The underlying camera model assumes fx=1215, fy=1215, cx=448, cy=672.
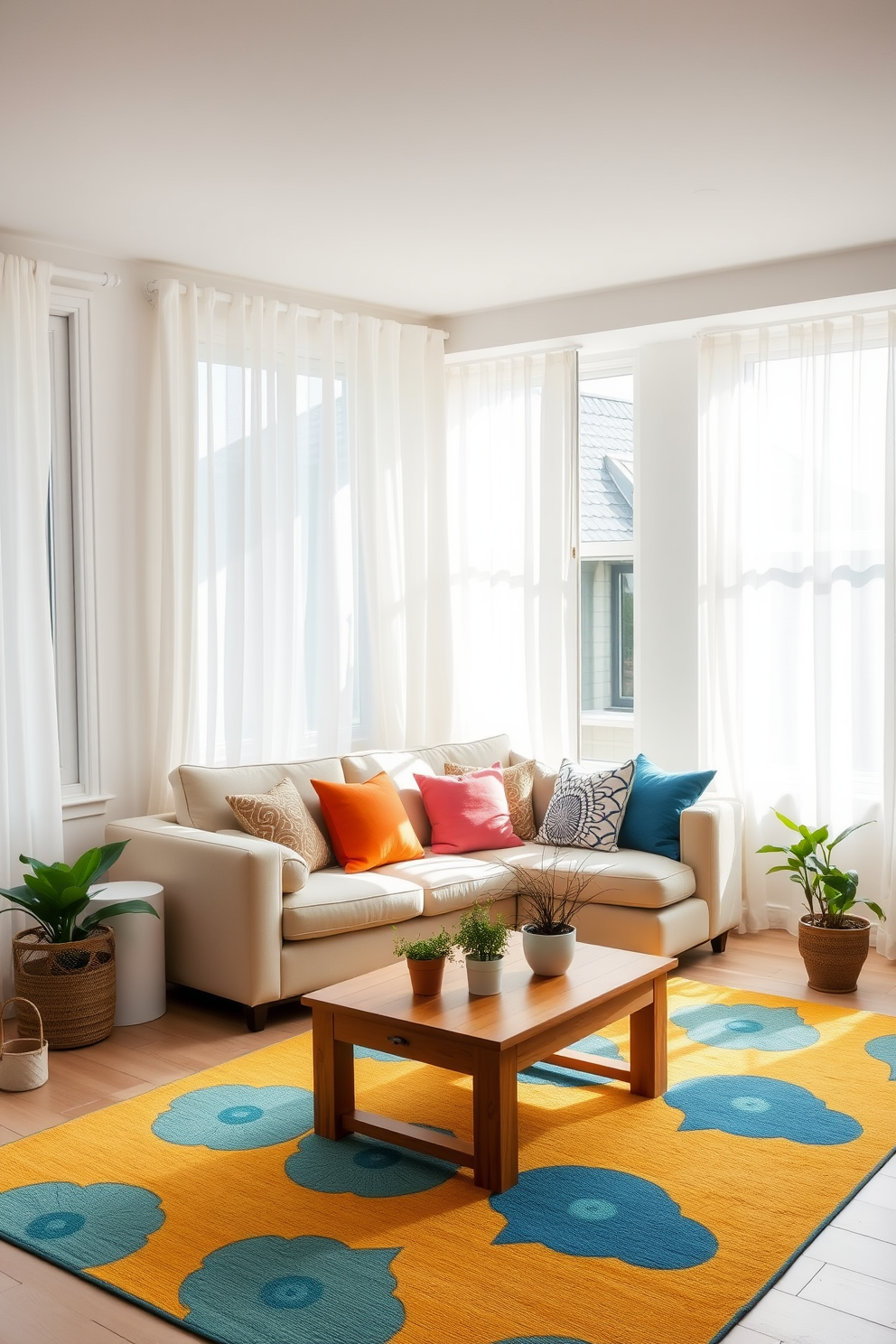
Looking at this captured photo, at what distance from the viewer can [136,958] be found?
420 cm

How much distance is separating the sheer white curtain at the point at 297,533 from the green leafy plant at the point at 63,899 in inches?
34.4

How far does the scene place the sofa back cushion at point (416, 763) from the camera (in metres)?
5.10

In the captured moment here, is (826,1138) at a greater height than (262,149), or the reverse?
(262,149)

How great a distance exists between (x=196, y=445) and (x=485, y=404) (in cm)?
167

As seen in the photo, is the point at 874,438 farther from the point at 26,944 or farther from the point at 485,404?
the point at 26,944

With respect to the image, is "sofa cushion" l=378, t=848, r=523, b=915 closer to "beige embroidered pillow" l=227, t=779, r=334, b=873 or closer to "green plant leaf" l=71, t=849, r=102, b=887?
"beige embroidered pillow" l=227, t=779, r=334, b=873

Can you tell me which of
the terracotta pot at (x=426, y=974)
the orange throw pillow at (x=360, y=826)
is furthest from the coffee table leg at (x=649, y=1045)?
the orange throw pillow at (x=360, y=826)

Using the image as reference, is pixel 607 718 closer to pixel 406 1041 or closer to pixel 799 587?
pixel 799 587

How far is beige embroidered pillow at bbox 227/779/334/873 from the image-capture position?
4.46m

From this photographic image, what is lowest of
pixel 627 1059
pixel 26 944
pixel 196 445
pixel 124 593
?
pixel 627 1059

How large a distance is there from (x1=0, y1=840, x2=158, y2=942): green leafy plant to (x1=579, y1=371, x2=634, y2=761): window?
2769 millimetres

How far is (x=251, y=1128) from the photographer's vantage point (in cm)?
333

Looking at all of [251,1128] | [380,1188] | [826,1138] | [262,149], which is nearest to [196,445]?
[262,149]

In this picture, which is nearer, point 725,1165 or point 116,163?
point 725,1165
